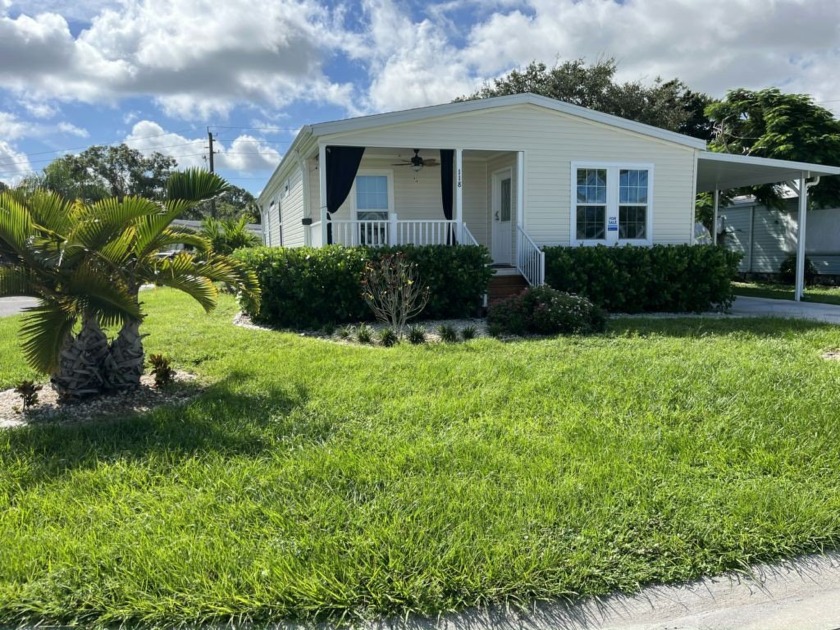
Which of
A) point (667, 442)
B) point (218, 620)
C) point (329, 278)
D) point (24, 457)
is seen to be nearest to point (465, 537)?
point (218, 620)

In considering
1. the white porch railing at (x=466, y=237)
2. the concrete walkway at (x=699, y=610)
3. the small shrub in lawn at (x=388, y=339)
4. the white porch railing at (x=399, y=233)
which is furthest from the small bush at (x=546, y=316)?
the concrete walkway at (x=699, y=610)

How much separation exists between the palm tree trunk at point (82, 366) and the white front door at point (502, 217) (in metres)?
8.43

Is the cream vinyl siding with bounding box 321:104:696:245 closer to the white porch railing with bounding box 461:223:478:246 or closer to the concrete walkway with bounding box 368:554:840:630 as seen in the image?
the white porch railing with bounding box 461:223:478:246

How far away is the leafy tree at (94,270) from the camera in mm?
4883

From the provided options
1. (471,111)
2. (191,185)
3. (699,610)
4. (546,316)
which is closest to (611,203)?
(471,111)

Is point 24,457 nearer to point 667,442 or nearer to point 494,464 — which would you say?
point 494,464

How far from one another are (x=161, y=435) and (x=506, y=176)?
9750 millimetres

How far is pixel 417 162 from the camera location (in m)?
12.1

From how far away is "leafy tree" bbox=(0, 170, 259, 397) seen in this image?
4883 millimetres

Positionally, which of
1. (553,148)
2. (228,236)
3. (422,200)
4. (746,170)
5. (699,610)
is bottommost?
(699,610)

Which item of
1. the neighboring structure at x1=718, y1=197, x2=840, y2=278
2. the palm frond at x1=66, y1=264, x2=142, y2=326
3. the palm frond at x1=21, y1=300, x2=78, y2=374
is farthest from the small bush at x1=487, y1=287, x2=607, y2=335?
the neighboring structure at x1=718, y1=197, x2=840, y2=278

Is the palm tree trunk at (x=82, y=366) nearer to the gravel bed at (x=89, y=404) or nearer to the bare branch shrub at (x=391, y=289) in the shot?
the gravel bed at (x=89, y=404)

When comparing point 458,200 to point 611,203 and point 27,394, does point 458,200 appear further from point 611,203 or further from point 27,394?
point 27,394

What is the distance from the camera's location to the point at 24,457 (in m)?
4.01
